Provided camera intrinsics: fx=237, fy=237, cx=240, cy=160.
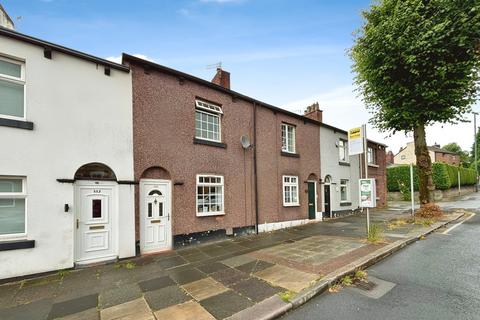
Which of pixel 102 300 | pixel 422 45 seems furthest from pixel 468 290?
pixel 422 45

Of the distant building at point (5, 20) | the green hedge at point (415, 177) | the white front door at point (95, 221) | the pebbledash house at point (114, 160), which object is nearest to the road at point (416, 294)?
the pebbledash house at point (114, 160)

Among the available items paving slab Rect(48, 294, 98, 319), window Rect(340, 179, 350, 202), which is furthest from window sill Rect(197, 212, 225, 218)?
window Rect(340, 179, 350, 202)

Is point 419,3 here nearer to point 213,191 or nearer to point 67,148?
point 213,191

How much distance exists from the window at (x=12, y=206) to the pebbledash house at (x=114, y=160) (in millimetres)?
21

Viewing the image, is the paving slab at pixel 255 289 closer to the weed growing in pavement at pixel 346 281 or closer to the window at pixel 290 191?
the weed growing in pavement at pixel 346 281

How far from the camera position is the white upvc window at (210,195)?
938cm

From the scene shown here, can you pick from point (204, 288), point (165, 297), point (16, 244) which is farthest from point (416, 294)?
point (16, 244)

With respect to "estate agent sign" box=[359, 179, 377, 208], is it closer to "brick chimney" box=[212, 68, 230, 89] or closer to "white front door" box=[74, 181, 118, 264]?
"brick chimney" box=[212, 68, 230, 89]

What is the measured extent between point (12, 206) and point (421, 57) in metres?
16.5

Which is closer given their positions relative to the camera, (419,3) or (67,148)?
(67,148)

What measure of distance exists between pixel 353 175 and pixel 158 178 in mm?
14996

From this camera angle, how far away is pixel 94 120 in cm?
714

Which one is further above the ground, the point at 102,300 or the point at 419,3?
the point at 419,3

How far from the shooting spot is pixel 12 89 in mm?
6230
